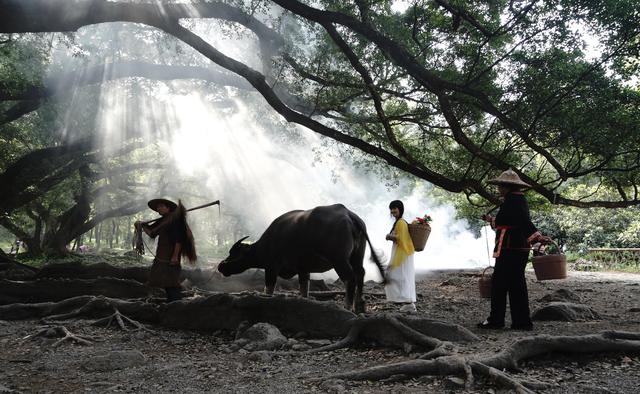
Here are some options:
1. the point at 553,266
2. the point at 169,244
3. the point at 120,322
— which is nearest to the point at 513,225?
the point at 553,266

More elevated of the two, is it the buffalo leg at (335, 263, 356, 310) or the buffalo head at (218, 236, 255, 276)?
the buffalo head at (218, 236, 255, 276)

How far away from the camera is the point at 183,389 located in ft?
14.3

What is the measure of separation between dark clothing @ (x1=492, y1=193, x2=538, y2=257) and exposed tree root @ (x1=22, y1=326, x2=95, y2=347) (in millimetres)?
5824

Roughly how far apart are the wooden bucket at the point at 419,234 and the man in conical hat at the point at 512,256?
6.19 ft

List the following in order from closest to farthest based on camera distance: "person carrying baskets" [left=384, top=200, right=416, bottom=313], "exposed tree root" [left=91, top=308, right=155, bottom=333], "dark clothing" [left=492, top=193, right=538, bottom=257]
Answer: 1. "dark clothing" [left=492, top=193, right=538, bottom=257]
2. "exposed tree root" [left=91, top=308, right=155, bottom=333]
3. "person carrying baskets" [left=384, top=200, right=416, bottom=313]

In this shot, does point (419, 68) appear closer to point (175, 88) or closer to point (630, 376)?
point (630, 376)

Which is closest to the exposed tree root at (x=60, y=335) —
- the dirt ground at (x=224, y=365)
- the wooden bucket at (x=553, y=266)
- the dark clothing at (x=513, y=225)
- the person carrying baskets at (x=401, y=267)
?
the dirt ground at (x=224, y=365)

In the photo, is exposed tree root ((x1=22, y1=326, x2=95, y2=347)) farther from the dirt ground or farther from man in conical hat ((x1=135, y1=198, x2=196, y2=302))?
man in conical hat ((x1=135, y1=198, x2=196, y2=302))

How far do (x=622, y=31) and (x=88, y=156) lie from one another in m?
20.1

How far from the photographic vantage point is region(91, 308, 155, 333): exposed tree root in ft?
23.3

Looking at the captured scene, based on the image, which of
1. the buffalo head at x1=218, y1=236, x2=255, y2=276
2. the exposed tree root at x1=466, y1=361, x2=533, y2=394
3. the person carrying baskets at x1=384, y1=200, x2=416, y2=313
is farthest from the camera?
the buffalo head at x1=218, y1=236, x2=255, y2=276

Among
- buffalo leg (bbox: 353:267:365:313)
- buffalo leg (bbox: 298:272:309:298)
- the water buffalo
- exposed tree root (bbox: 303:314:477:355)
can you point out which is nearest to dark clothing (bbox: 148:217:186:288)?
the water buffalo

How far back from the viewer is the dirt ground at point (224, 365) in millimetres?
4148

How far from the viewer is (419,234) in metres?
8.56
